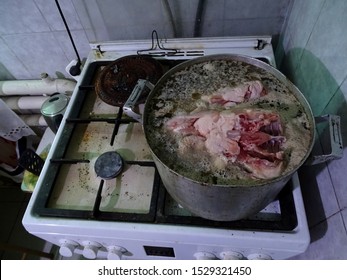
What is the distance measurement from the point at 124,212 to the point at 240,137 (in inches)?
13.5

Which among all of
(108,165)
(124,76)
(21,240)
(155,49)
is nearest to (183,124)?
(108,165)

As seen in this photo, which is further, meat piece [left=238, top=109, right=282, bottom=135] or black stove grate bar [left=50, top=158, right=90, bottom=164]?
black stove grate bar [left=50, top=158, right=90, bottom=164]

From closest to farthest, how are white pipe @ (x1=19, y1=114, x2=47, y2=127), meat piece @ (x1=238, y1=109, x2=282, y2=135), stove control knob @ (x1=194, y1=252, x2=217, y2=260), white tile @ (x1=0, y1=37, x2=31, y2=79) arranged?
1. meat piece @ (x1=238, y1=109, x2=282, y2=135)
2. stove control knob @ (x1=194, y1=252, x2=217, y2=260)
3. white tile @ (x1=0, y1=37, x2=31, y2=79)
4. white pipe @ (x1=19, y1=114, x2=47, y2=127)

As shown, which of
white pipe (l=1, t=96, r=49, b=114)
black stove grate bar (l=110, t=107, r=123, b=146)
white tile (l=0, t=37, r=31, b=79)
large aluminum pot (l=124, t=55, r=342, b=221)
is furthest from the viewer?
white pipe (l=1, t=96, r=49, b=114)

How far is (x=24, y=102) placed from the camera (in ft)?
4.25

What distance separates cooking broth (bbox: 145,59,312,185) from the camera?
0.50 m

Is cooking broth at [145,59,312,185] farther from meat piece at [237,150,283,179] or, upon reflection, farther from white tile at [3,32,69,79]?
white tile at [3,32,69,79]

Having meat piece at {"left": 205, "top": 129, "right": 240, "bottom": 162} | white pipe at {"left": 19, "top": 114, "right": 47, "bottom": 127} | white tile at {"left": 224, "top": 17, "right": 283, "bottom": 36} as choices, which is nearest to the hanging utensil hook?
white tile at {"left": 224, "top": 17, "right": 283, "bottom": 36}

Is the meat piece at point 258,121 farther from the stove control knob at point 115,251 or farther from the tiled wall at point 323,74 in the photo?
the stove control knob at point 115,251

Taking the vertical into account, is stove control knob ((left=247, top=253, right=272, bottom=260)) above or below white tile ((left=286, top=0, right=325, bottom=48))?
below

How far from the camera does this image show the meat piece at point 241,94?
0.60 m

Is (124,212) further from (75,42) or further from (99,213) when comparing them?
(75,42)

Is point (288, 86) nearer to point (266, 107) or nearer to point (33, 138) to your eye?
point (266, 107)

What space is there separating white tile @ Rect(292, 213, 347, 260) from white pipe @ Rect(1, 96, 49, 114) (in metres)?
1.27
